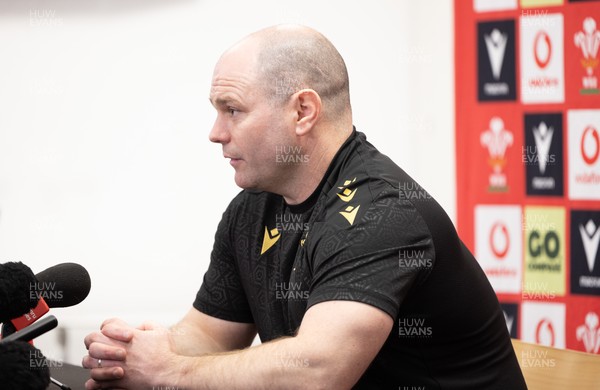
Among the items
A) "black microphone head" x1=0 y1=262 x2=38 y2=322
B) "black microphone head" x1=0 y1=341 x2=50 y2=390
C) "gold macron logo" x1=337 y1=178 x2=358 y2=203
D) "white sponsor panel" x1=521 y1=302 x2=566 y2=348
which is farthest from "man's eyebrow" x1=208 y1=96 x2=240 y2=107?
"white sponsor panel" x1=521 y1=302 x2=566 y2=348

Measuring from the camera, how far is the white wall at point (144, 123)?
2822 mm

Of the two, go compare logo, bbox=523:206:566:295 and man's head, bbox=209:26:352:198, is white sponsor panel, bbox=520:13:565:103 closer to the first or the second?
go compare logo, bbox=523:206:566:295

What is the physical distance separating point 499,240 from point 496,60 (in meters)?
0.61

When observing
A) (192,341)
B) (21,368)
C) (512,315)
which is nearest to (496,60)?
(512,315)

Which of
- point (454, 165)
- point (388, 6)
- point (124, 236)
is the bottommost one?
point (124, 236)

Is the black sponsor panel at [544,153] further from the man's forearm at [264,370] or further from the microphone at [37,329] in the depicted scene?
the microphone at [37,329]

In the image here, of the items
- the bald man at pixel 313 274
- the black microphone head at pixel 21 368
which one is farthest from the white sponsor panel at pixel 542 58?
the black microphone head at pixel 21 368

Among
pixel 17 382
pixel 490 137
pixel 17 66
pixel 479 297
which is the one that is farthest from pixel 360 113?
pixel 17 382

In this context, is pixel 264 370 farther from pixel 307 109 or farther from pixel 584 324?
pixel 584 324

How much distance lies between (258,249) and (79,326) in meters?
1.38

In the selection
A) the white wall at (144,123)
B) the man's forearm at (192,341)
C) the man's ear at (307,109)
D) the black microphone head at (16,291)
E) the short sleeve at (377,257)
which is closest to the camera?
the black microphone head at (16,291)

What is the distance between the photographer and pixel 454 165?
9.25 feet

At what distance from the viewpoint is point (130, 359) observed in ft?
4.75

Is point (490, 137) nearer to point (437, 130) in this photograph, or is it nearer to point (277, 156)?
point (437, 130)
